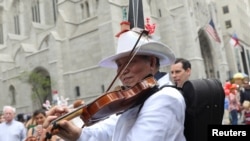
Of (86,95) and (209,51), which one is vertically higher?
(209,51)

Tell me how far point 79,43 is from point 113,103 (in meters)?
25.2

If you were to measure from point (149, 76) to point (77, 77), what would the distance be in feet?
80.9

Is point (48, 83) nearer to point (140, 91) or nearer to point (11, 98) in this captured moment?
point (11, 98)

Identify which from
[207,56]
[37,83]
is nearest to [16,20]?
[37,83]

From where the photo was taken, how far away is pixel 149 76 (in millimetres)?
1727

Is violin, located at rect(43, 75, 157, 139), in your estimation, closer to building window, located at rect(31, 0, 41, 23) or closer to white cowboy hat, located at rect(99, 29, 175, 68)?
white cowboy hat, located at rect(99, 29, 175, 68)

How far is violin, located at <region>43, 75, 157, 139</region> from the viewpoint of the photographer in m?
1.55

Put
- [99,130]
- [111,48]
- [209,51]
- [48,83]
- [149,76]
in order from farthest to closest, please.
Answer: [209,51] < [48,83] < [111,48] < [99,130] < [149,76]

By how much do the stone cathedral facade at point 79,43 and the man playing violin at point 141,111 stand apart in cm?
2078

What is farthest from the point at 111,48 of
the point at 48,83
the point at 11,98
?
the point at 11,98

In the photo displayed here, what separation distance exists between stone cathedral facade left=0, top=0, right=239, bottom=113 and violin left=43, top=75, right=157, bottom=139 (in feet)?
69.1

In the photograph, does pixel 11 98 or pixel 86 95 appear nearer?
pixel 86 95

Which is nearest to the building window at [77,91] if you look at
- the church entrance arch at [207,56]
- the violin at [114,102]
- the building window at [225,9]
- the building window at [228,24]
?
the church entrance arch at [207,56]

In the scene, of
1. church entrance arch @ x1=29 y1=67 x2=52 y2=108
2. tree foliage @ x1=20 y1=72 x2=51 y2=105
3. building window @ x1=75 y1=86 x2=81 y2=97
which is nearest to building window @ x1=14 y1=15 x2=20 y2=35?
church entrance arch @ x1=29 y1=67 x2=52 y2=108
